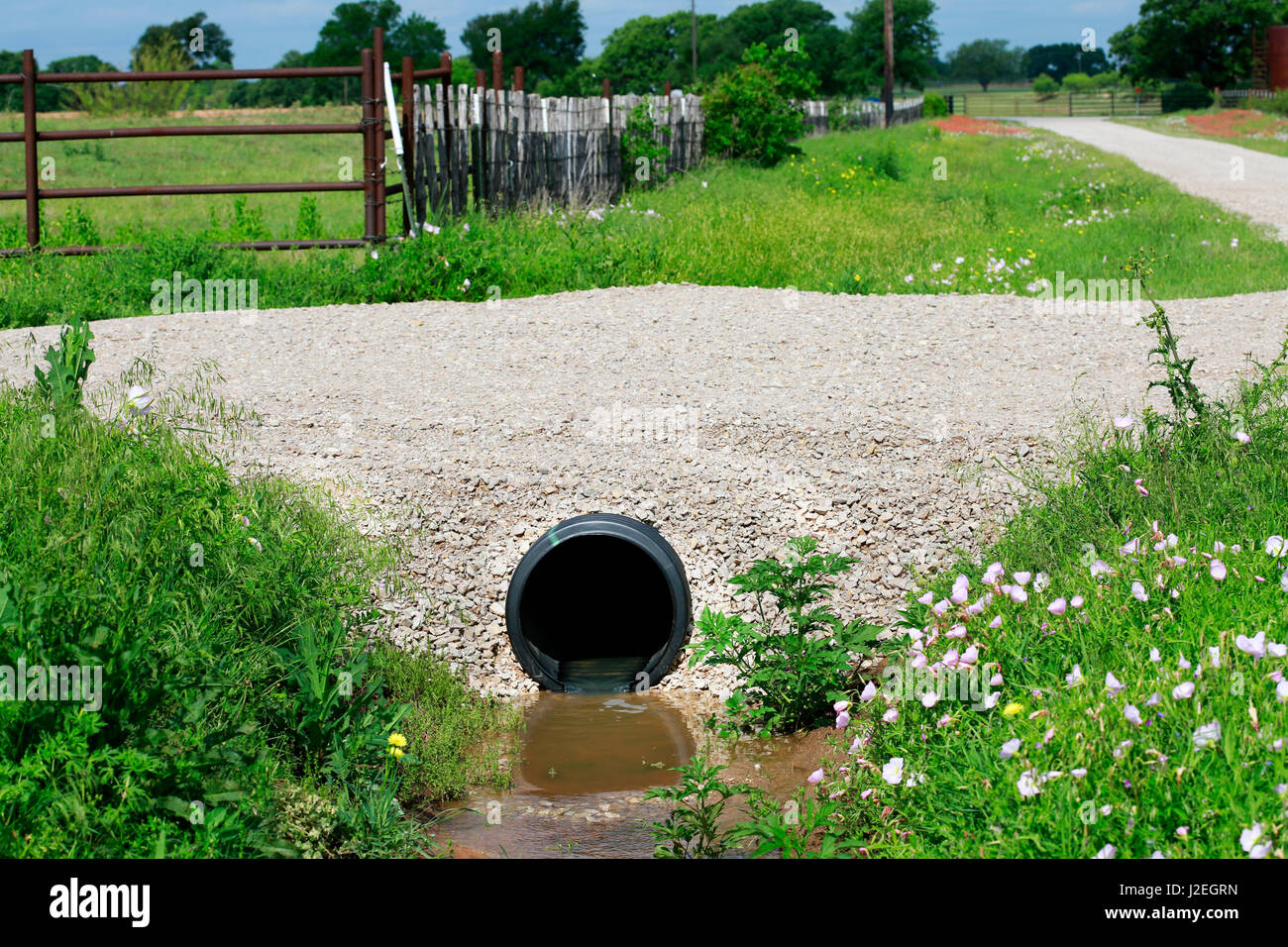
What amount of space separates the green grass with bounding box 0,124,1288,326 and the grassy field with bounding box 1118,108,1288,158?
55.8 ft

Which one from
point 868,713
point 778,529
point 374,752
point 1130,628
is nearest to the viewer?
A: point 1130,628

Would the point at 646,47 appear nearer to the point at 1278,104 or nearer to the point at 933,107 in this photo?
the point at 933,107

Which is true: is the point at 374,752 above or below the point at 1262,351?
below

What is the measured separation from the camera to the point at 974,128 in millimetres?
40281

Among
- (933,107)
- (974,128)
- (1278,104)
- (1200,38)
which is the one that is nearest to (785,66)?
(974,128)

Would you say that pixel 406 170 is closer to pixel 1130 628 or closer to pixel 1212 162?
pixel 1130 628

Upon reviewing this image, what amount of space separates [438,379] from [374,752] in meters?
3.66

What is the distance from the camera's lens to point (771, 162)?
20.5 m

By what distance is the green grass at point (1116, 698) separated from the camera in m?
2.90

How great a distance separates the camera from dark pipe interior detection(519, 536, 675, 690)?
238 inches

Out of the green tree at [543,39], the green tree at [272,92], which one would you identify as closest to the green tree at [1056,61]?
the green tree at [543,39]

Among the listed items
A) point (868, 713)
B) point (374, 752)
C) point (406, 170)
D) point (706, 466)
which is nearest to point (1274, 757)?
point (868, 713)
